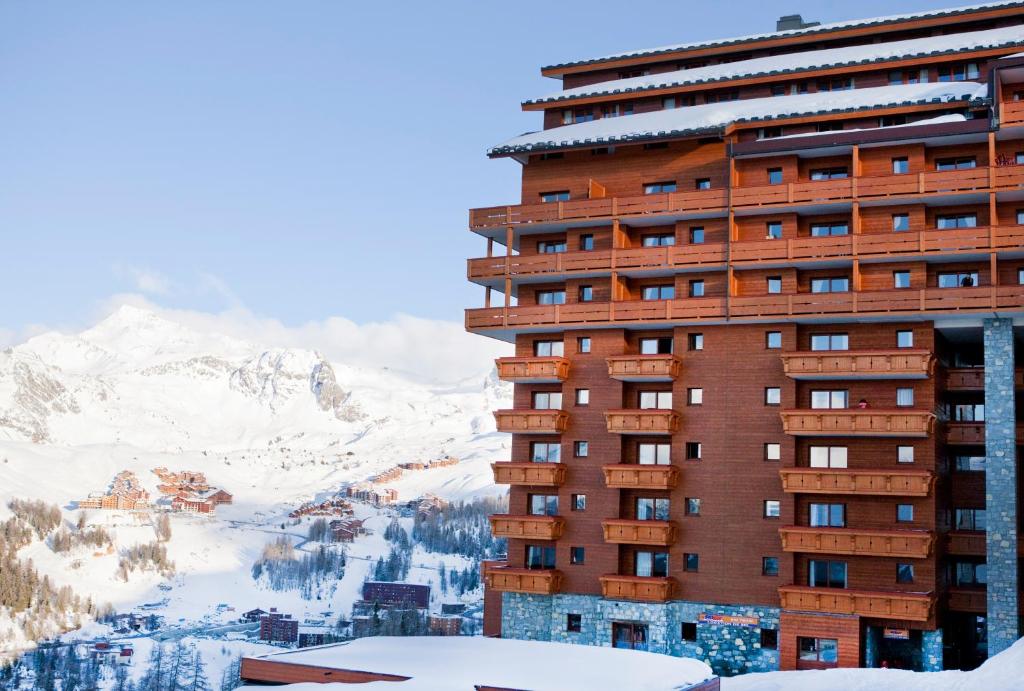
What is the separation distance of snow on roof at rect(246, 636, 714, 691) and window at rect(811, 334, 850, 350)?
17256mm

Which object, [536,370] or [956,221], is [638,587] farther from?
[956,221]

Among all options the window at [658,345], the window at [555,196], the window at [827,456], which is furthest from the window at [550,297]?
the window at [827,456]

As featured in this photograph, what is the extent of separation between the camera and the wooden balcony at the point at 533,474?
57.7 m

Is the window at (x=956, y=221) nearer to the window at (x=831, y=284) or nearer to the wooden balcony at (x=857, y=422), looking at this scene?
the window at (x=831, y=284)

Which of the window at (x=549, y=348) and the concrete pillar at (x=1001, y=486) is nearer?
the concrete pillar at (x=1001, y=486)

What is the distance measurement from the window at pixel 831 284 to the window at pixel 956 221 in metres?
4.84

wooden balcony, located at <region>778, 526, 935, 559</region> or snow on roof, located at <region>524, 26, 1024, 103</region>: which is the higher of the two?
snow on roof, located at <region>524, 26, 1024, 103</region>

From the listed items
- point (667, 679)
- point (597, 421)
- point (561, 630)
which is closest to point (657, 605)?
point (561, 630)

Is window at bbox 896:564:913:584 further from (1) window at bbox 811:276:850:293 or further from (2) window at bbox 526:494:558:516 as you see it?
(2) window at bbox 526:494:558:516

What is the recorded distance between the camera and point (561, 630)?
56.4 metres

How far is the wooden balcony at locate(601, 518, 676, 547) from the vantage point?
54.3 m

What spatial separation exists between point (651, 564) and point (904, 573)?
11704mm

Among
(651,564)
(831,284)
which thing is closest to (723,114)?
(831,284)

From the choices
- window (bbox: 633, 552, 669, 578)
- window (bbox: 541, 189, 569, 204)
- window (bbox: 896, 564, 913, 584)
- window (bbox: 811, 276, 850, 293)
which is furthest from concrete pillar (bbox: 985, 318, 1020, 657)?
window (bbox: 541, 189, 569, 204)
